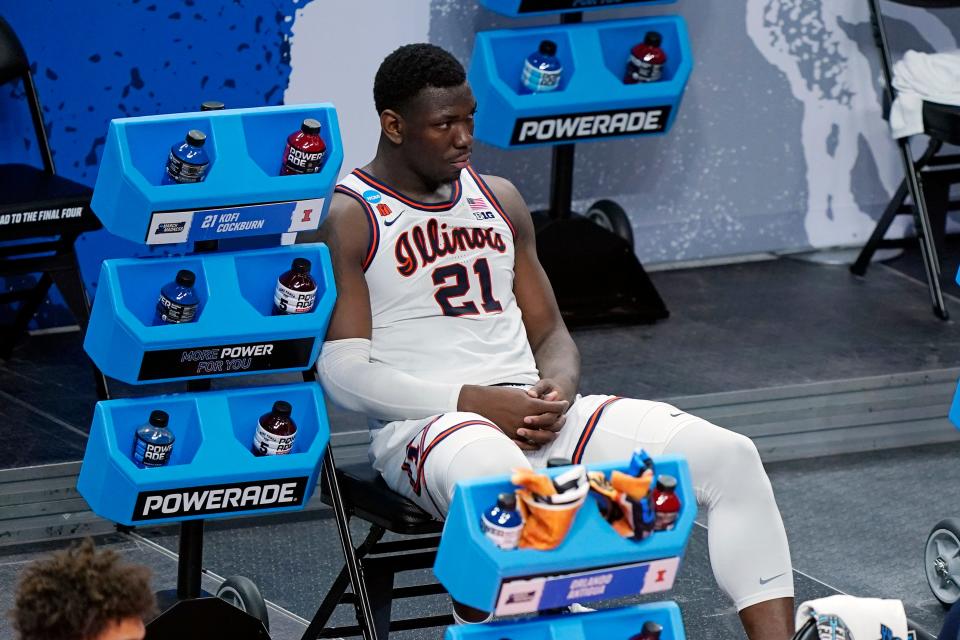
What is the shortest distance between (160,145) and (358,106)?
2.22m

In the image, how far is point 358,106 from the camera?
5445mm

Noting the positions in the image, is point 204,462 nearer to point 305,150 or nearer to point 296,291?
point 296,291

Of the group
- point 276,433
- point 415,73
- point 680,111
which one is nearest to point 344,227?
point 415,73

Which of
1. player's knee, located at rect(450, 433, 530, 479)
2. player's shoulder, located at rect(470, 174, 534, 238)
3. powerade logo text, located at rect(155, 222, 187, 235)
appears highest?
powerade logo text, located at rect(155, 222, 187, 235)

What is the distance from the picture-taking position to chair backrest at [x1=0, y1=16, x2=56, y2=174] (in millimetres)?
4812

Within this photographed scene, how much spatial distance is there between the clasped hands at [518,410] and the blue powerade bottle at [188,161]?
27.7 inches

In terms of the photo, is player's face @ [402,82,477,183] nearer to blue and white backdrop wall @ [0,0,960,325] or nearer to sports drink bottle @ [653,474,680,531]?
sports drink bottle @ [653,474,680,531]

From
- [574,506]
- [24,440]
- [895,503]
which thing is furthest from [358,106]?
[574,506]

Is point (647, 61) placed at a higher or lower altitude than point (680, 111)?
higher

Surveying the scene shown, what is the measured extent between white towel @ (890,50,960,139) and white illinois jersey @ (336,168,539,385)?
7.65 ft

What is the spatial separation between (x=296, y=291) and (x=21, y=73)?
192 centimetres

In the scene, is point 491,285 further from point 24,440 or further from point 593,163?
point 593,163

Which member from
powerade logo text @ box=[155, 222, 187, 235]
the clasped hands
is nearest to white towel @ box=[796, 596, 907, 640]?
the clasped hands

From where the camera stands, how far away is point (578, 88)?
5.12 metres
